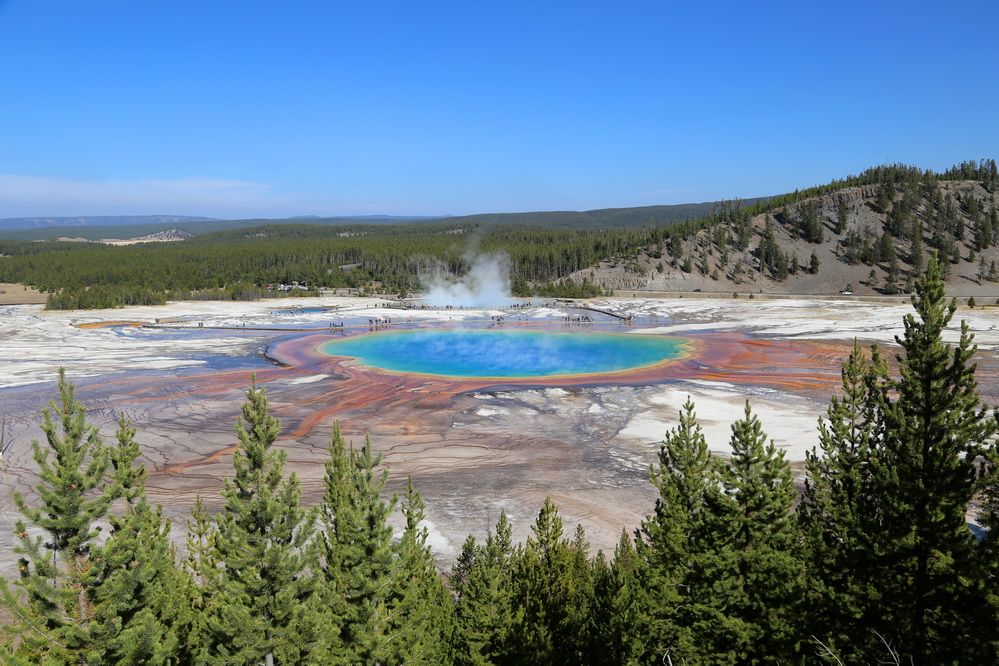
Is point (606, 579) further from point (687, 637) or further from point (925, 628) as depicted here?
point (925, 628)

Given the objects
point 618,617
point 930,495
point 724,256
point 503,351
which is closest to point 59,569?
point 618,617

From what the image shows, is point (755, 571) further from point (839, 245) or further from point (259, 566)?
point (839, 245)

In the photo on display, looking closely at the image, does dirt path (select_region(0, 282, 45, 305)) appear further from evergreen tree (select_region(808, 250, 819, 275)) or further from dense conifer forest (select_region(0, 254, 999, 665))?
evergreen tree (select_region(808, 250, 819, 275))

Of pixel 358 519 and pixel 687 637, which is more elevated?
pixel 358 519

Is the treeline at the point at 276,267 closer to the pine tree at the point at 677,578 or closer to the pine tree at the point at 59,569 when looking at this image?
the pine tree at the point at 59,569

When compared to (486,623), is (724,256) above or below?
above

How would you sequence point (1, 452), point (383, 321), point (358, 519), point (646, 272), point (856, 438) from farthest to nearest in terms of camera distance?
point (646, 272) → point (383, 321) → point (1, 452) → point (856, 438) → point (358, 519)

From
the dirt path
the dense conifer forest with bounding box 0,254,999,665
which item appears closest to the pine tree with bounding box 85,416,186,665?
the dense conifer forest with bounding box 0,254,999,665

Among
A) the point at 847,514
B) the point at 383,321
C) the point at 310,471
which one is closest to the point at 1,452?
the point at 310,471
